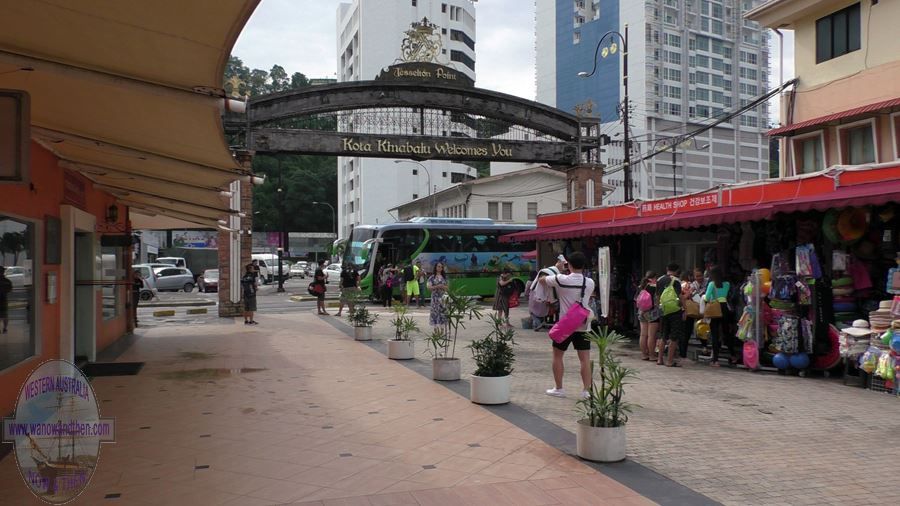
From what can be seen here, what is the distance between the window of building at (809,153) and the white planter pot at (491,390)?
12.8m

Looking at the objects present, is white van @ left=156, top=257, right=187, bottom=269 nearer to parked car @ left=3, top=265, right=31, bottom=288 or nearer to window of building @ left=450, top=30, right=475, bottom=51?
parked car @ left=3, top=265, right=31, bottom=288

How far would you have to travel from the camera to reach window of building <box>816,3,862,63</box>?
16.0m

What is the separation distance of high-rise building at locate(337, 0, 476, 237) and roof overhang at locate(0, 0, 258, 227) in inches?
2003

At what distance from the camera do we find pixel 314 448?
600cm

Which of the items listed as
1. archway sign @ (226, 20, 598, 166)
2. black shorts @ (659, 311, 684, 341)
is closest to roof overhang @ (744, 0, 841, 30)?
archway sign @ (226, 20, 598, 166)

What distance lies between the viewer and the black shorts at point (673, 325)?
34.9ft

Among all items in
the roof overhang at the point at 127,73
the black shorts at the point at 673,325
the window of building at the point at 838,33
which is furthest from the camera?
the window of building at the point at 838,33

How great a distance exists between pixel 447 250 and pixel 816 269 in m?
18.5

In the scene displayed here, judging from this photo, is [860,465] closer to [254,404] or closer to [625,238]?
[254,404]

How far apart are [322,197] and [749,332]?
6497 centimetres

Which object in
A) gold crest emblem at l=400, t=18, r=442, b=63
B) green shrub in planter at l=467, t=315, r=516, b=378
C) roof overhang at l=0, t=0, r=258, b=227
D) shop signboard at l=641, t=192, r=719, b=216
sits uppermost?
gold crest emblem at l=400, t=18, r=442, b=63

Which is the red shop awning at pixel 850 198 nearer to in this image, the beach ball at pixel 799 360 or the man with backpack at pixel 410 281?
the beach ball at pixel 799 360

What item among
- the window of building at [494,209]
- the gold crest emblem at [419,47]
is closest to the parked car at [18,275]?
the gold crest emblem at [419,47]

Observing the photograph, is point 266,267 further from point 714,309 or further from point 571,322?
point 571,322
